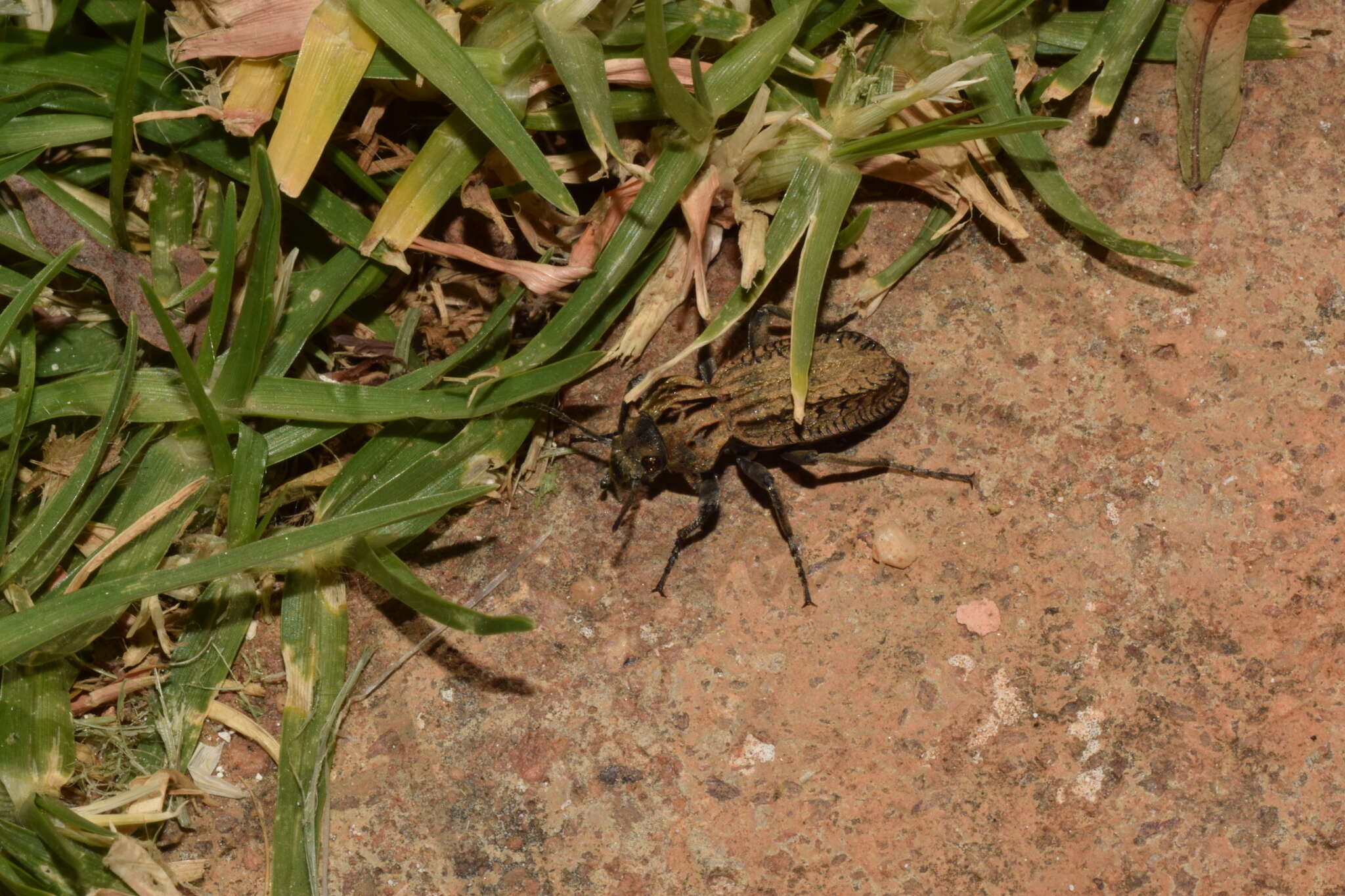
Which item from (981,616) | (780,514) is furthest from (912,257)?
(981,616)

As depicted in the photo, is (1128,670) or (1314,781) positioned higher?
(1128,670)

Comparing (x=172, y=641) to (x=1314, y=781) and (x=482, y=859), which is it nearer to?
(x=482, y=859)

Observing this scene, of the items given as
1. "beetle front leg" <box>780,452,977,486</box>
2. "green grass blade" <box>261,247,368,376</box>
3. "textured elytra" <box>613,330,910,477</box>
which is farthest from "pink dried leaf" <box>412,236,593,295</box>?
"beetle front leg" <box>780,452,977,486</box>

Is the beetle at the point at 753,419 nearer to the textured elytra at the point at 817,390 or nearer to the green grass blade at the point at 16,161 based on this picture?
the textured elytra at the point at 817,390

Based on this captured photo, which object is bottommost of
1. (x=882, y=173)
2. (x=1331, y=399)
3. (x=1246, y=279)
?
(x=1331, y=399)

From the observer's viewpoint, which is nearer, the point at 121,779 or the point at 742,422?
the point at 121,779

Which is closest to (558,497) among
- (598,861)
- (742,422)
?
(742,422)

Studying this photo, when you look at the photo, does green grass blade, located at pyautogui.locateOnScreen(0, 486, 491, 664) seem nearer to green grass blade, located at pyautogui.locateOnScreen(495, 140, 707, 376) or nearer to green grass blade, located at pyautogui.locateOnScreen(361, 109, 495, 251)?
green grass blade, located at pyautogui.locateOnScreen(495, 140, 707, 376)
